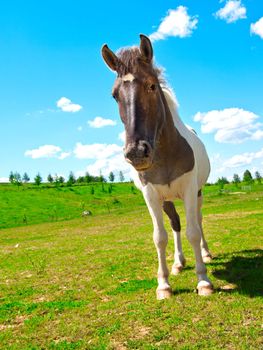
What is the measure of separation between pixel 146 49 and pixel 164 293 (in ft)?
14.7

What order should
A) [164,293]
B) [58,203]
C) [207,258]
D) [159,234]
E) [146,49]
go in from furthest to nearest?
[58,203], [207,258], [159,234], [164,293], [146,49]

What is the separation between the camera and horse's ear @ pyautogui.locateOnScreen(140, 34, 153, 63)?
18.0 feet

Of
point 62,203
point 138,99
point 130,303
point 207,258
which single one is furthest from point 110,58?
point 62,203

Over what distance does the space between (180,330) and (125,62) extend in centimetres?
425

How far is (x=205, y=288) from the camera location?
638 centimetres

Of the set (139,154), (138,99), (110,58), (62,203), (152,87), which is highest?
(110,58)

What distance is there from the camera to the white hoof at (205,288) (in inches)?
249

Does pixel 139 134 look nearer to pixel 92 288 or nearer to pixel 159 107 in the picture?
pixel 159 107

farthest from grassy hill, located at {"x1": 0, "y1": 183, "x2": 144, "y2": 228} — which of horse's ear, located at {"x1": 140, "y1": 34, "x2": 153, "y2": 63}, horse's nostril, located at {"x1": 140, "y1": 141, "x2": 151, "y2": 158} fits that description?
horse's nostril, located at {"x1": 140, "y1": 141, "x2": 151, "y2": 158}

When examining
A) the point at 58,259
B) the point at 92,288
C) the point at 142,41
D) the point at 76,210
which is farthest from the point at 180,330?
the point at 76,210

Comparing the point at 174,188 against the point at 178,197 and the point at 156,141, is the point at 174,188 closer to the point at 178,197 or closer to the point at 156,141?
the point at 178,197

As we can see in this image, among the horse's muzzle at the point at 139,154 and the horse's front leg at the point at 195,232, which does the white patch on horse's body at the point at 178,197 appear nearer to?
the horse's front leg at the point at 195,232

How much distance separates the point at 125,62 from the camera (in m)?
5.52

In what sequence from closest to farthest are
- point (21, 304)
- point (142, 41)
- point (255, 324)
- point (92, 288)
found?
1. point (255, 324)
2. point (142, 41)
3. point (21, 304)
4. point (92, 288)
